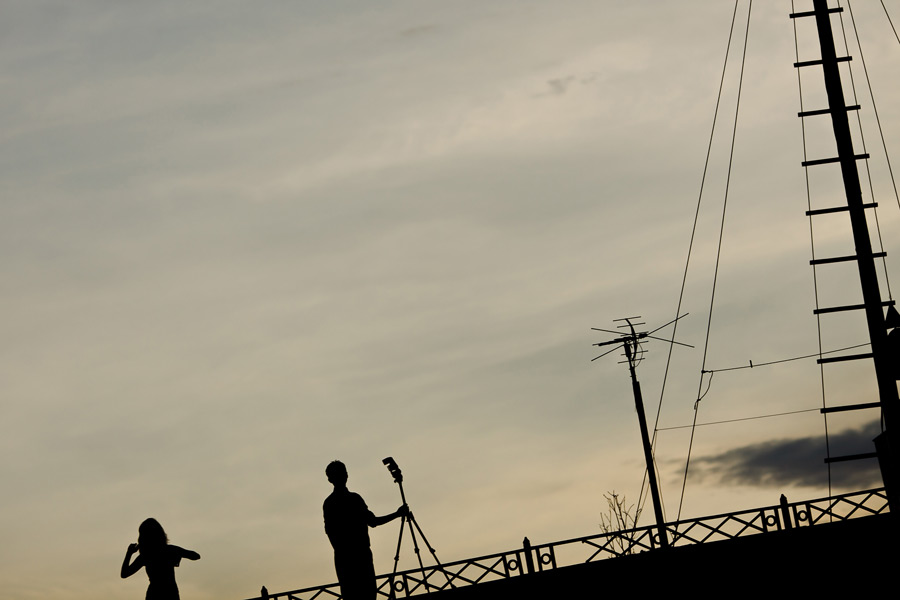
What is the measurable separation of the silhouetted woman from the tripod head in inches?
173

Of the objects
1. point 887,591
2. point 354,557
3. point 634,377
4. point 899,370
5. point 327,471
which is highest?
point 634,377

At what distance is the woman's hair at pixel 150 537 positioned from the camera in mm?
13703

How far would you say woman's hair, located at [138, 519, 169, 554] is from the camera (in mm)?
13703

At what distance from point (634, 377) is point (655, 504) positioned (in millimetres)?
6280

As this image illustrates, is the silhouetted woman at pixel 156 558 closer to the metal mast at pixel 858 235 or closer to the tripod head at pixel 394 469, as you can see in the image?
the tripod head at pixel 394 469

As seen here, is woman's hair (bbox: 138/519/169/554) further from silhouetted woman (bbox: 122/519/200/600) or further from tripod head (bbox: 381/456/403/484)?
tripod head (bbox: 381/456/403/484)

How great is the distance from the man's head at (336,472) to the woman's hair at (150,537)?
224 centimetres

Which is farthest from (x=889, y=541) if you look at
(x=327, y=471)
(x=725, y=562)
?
(x=327, y=471)

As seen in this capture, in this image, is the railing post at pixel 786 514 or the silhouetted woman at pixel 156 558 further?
the railing post at pixel 786 514

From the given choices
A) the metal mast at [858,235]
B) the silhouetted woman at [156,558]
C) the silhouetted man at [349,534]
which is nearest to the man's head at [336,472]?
the silhouetted man at [349,534]

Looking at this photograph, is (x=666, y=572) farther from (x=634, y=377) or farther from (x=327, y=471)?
(x=634, y=377)

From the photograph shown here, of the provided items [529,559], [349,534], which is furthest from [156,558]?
[529,559]

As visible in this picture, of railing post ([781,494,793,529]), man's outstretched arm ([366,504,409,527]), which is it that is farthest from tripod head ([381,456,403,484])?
railing post ([781,494,793,529])

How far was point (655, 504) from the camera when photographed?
4116cm
